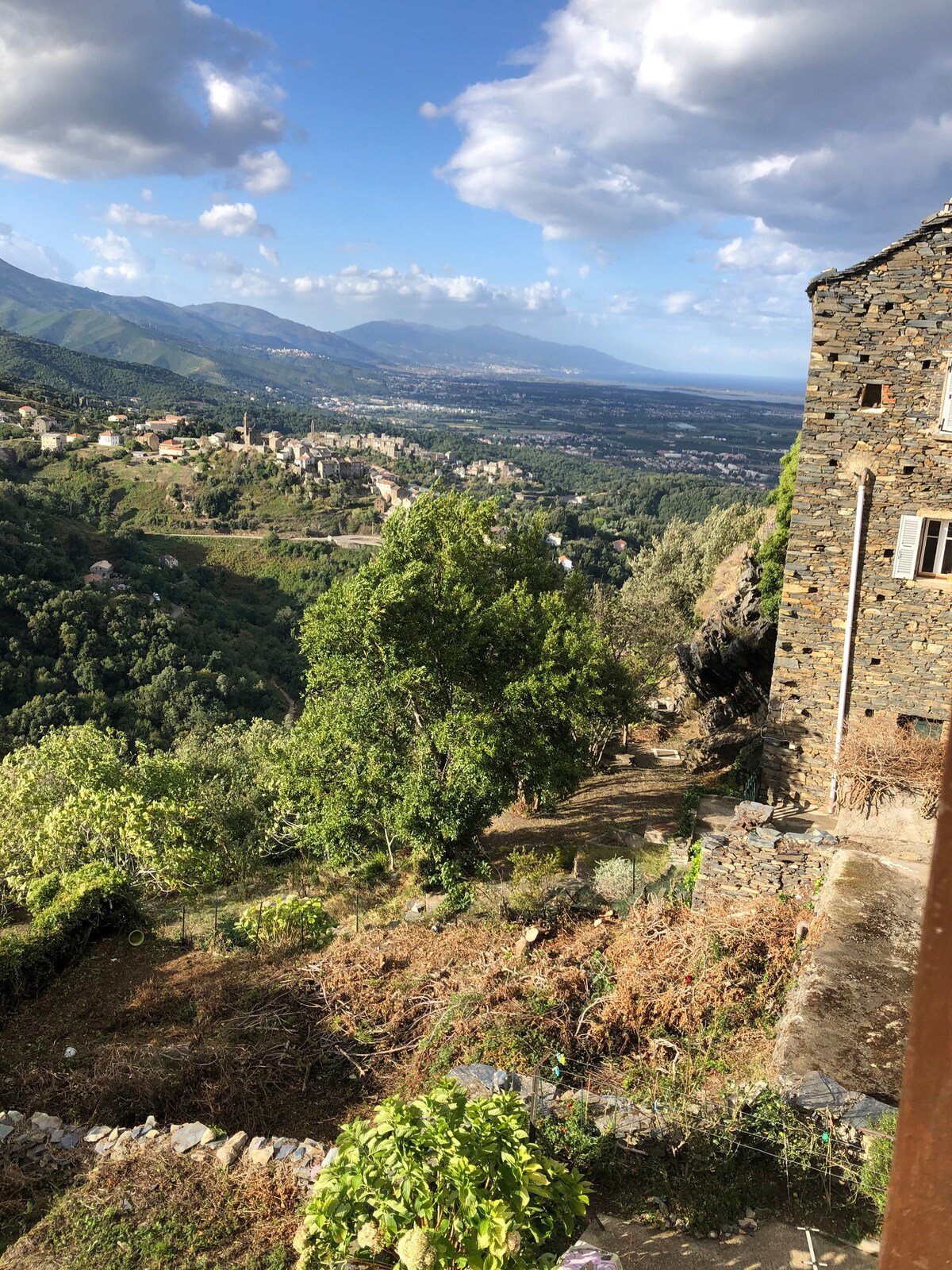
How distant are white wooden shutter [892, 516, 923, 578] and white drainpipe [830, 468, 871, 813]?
489mm

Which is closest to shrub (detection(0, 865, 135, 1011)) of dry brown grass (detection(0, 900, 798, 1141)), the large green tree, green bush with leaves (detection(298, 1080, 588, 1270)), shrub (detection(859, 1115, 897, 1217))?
dry brown grass (detection(0, 900, 798, 1141))

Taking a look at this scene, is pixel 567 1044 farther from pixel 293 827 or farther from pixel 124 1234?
pixel 293 827

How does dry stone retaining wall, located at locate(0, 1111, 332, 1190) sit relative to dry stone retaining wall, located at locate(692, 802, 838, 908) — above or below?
below

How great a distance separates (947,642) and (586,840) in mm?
6349

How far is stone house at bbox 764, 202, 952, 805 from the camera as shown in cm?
1008

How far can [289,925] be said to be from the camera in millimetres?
10266

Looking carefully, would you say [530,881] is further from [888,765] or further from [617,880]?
[888,765]

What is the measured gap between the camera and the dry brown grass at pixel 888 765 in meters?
10.3

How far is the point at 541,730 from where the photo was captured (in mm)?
11836

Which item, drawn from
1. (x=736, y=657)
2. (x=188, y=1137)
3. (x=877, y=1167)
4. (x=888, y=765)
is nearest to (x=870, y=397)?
(x=888, y=765)

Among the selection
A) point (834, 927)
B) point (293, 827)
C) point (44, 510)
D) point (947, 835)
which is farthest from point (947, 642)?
point (44, 510)

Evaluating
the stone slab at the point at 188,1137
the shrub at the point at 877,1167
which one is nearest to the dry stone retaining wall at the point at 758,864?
the shrub at the point at 877,1167

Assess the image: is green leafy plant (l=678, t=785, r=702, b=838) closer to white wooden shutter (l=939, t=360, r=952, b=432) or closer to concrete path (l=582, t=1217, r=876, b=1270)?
white wooden shutter (l=939, t=360, r=952, b=432)

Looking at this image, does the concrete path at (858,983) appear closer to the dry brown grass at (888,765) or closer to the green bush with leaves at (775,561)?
the dry brown grass at (888,765)
